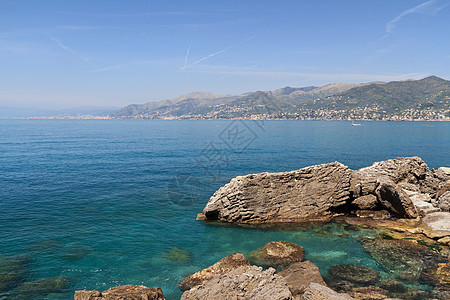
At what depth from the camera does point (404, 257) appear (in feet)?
68.0

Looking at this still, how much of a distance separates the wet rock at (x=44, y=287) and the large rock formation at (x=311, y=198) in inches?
579

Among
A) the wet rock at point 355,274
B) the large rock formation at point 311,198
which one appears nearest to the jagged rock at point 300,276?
the wet rock at point 355,274

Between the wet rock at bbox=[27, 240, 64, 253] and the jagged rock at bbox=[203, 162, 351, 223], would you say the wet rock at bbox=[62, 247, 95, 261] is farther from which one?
the jagged rock at bbox=[203, 162, 351, 223]

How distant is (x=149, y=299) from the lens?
552 inches

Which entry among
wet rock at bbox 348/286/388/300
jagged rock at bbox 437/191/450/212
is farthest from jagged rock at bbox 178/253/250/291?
jagged rock at bbox 437/191/450/212

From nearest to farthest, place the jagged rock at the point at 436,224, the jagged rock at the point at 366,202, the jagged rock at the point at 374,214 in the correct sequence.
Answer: the jagged rock at the point at 436,224, the jagged rock at the point at 374,214, the jagged rock at the point at 366,202

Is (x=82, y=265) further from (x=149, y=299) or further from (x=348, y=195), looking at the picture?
(x=348, y=195)

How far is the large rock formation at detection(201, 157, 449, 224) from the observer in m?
28.8

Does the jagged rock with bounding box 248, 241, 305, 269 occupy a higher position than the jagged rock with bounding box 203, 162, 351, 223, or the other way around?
the jagged rock with bounding box 203, 162, 351, 223

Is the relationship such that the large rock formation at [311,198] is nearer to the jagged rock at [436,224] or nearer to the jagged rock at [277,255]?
the jagged rock at [436,224]

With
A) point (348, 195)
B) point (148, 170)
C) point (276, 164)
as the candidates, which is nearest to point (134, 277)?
point (348, 195)

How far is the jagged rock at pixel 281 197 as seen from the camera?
29.0 m

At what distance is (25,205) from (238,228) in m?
26.0

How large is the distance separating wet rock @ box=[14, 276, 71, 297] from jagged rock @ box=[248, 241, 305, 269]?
1340 centimetres
